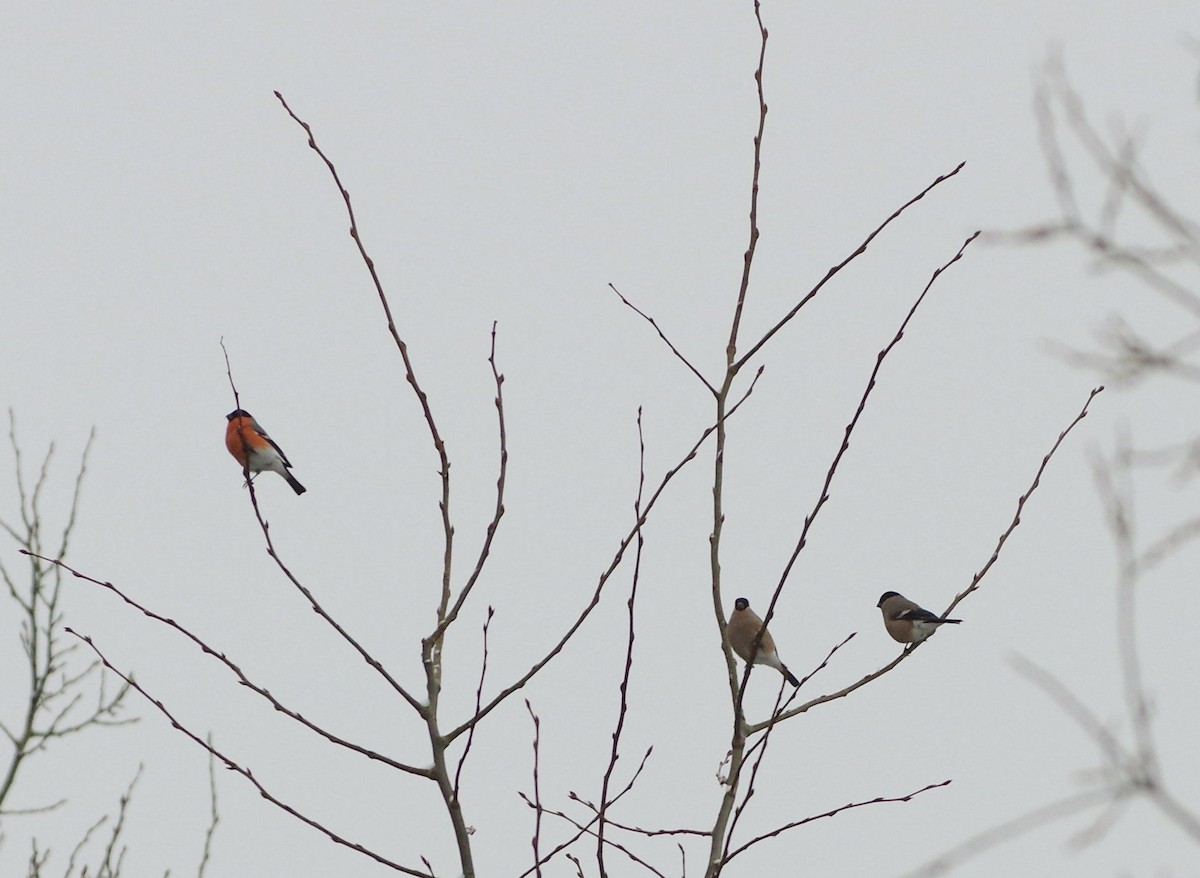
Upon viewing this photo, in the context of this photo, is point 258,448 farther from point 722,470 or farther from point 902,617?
point 722,470

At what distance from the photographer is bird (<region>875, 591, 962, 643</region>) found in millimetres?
10000

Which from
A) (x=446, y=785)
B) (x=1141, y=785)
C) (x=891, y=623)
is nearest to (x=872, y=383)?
(x=446, y=785)

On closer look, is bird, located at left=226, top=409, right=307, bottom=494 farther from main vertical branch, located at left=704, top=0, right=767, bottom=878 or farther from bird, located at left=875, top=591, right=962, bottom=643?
main vertical branch, located at left=704, top=0, right=767, bottom=878

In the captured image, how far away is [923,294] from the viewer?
3.54 meters

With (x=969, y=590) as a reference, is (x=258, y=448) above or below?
above

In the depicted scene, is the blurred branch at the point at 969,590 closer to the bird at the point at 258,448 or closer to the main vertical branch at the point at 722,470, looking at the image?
the main vertical branch at the point at 722,470

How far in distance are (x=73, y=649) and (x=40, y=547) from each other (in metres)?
0.64

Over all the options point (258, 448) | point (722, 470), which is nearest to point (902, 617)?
point (258, 448)

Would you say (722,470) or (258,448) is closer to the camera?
(722,470)

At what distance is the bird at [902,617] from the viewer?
10.0 m

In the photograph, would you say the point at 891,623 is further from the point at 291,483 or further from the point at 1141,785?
the point at 1141,785

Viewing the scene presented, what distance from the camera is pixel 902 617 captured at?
1022 cm

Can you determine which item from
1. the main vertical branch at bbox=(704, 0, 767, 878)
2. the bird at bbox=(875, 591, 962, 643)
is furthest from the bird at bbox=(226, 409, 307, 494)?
the main vertical branch at bbox=(704, 0, 767, 878)

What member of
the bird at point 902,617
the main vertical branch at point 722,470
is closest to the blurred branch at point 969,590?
the main vertical branch at point 722,470
